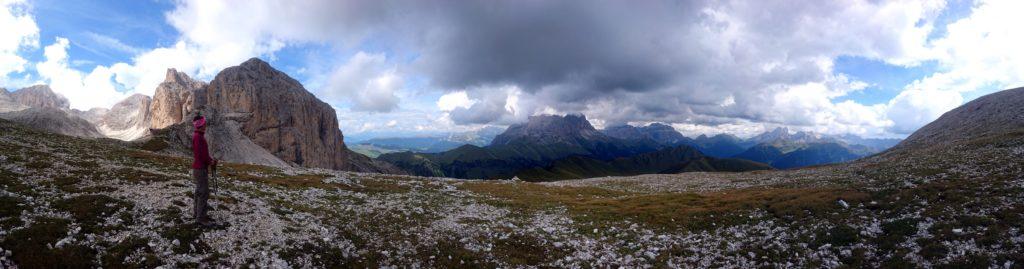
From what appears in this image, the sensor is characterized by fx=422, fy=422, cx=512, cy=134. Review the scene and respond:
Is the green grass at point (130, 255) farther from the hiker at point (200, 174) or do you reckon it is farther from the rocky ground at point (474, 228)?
the hiker at point (200, 174)

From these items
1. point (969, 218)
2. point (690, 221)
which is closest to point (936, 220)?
point (969, 218)

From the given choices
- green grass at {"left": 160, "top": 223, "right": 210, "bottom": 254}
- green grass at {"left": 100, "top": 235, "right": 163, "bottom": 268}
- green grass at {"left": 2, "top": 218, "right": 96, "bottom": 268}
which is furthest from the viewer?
green grass at {"left": 160, "top": 223, "right": 210, "bottom": 254}

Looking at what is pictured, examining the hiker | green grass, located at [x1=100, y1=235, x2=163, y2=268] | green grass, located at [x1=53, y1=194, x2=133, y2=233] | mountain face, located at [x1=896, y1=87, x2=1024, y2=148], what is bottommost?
green grass, located at [x1=100, y1=235, x2=163, y2=268]

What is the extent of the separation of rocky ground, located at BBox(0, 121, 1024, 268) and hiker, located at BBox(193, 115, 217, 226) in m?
0.88

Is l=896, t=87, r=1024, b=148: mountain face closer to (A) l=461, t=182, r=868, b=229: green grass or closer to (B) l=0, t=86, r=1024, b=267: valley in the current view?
(A) l=461, t=182, r=868, b=229: green grass

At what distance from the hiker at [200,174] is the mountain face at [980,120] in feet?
371

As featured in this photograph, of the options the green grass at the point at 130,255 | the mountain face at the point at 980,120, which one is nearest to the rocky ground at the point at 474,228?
the green grass at the point at 130,255

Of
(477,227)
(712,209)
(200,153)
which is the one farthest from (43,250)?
(712,209)

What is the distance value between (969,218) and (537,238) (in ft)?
69.1

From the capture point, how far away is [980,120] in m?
107

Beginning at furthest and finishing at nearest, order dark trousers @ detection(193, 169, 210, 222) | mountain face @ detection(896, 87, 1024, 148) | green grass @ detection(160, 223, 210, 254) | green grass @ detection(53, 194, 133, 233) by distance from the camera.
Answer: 1. mountain face @ detection(896, 87, 1024, 148)
2. dark trousers @ detection(193, 169, 210, 222)
3. green grass @ detection(53, 194, 133, 233)
4. green grass @ detection(160, 223, 210, 254)

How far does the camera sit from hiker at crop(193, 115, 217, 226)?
20141 millimetres

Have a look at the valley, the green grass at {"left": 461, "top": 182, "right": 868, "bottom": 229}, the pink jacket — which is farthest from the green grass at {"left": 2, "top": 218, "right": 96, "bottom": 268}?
the green grass at {"left": 461, "top": 182, "right": 868, "bottom": 229}

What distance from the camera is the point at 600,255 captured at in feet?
74.1
